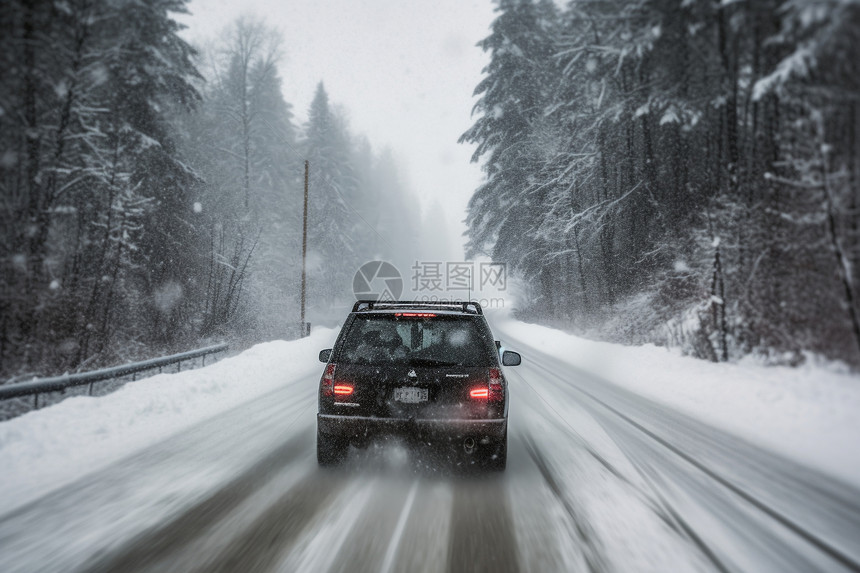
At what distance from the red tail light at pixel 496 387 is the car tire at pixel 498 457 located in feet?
1.19

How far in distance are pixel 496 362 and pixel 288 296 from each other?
30510mm

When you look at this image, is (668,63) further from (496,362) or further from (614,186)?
(496,362)

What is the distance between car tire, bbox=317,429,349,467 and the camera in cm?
447

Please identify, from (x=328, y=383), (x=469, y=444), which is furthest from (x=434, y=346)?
(x=328, y=383)

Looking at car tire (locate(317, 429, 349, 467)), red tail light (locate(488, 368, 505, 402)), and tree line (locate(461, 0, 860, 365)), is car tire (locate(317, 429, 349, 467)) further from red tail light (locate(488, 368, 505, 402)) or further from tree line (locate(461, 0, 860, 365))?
tree line (locate(461, 0, 860, 365))

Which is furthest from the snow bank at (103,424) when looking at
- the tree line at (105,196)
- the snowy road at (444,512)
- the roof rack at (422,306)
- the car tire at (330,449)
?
the tree line at (105,196)

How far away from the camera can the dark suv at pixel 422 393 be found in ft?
14.1

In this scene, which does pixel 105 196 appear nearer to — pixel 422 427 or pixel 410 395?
pixel 410 395

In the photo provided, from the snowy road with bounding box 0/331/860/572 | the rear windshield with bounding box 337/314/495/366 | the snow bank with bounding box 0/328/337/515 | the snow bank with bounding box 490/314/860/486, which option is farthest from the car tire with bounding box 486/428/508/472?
the snow bank with bounding box 0/328/337/515

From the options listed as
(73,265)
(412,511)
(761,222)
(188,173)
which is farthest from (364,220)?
(412,511)

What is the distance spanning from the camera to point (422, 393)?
433cm

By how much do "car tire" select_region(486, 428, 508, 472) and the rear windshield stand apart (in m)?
0.78

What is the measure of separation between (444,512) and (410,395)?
1.06 meters

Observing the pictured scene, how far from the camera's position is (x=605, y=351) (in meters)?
13.6
